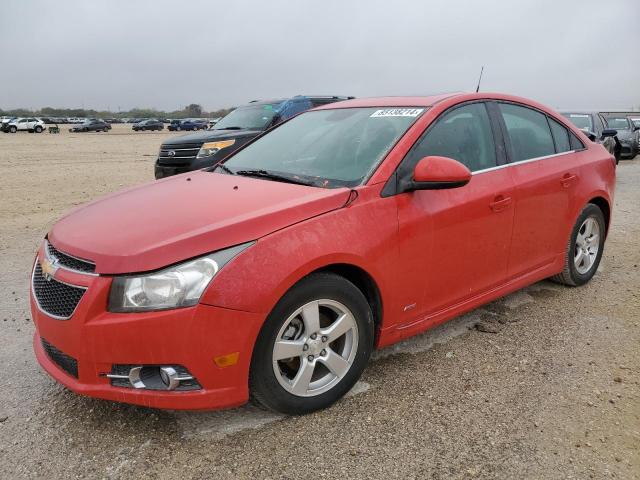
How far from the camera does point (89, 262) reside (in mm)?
2449

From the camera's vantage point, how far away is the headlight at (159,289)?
2332 mm

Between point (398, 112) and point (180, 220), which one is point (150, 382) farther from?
point (398, 112)

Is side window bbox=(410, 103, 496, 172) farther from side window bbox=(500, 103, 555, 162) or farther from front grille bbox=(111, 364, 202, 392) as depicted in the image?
front grille bbox=(111, 364, 202, 392)

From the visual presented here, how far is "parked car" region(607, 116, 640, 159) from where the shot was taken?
18.8 metres

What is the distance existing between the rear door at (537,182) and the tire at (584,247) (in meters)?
0.20

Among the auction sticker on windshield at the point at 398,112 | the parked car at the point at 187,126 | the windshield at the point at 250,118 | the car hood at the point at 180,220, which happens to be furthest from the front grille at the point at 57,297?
the parked car at the point at 187,126

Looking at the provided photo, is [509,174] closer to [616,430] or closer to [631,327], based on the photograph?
[631,327]

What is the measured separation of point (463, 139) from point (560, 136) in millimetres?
1273

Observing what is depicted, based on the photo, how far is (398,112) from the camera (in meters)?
3.49

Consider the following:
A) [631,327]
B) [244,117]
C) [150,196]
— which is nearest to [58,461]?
[150,196]

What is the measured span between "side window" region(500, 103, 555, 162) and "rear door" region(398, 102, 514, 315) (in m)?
0.18

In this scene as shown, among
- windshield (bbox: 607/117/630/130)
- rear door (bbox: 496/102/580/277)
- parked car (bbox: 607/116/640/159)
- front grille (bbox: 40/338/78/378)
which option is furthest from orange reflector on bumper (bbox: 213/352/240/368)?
windshield (bbox: 607/117/630/130)

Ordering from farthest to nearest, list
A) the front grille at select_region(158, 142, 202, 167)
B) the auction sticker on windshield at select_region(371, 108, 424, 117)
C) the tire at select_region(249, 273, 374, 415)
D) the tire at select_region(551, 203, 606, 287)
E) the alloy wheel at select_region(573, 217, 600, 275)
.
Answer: the front grille at select_region(158, 142, 202, 167) → the alloy wheel at select_region(573, 217, 600, 275) → the tire at select_region(551, 203, 606, 287) → the auction sticker on windshield at select_region(371, 108, 424, 117) → the tire at select_region(249, 273, 374, 415)

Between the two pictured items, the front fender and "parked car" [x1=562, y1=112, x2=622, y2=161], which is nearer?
the front fender
